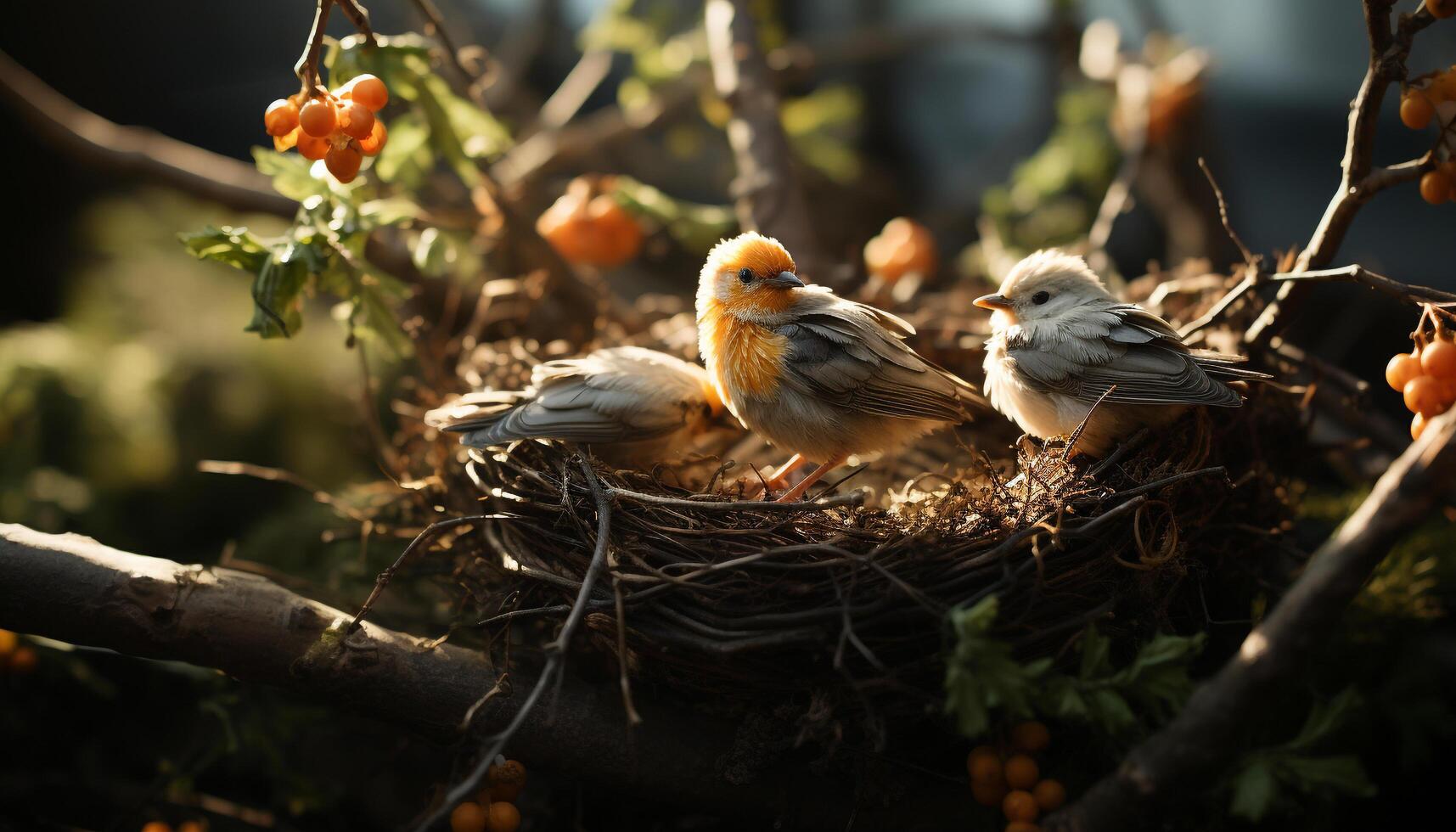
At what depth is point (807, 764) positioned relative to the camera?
177cm

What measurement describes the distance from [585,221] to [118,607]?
173 centimetres

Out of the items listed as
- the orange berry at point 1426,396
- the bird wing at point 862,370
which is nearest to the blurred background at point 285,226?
the bird wing at point 862,370

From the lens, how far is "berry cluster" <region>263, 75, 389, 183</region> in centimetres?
160

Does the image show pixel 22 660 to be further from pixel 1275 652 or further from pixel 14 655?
pixel 1275 652

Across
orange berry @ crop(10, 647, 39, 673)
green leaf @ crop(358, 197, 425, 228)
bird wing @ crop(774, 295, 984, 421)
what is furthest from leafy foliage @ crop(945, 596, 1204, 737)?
orange berry @ crop(10, 647, 39, 673)

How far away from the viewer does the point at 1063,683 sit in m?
1.45

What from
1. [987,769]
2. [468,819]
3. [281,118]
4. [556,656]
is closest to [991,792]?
[987,769]

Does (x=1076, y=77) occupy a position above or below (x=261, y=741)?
above

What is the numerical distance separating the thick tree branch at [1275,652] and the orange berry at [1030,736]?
16 cm

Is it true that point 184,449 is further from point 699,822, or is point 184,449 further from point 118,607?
point 699,822

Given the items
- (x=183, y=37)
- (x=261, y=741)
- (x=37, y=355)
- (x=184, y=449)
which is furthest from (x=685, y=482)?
(x=183, y=37)

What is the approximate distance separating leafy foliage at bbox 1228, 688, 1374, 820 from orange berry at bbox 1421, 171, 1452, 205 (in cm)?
91

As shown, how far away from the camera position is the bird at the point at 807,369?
2.06 metres

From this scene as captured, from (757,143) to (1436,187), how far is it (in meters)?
1.97
